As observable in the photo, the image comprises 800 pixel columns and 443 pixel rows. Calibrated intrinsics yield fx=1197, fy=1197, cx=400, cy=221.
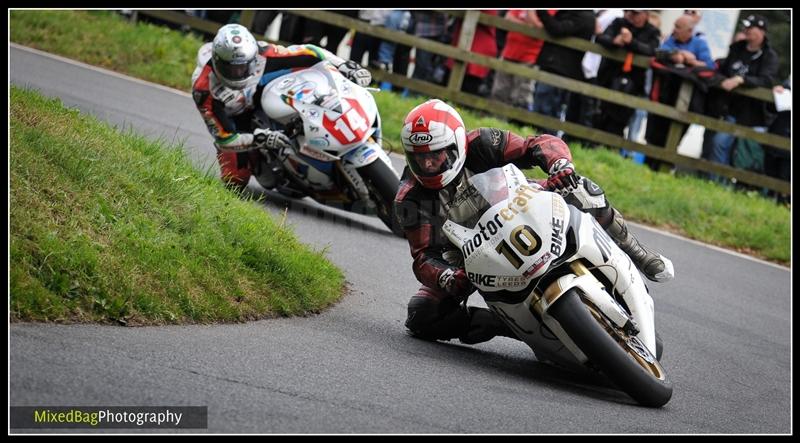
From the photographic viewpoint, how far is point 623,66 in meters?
15.4

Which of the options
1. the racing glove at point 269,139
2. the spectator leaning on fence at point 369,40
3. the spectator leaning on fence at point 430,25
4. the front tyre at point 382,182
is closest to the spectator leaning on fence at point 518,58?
the spectator leaning on fence at point 430,25

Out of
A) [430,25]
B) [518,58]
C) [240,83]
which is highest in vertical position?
[240,83]

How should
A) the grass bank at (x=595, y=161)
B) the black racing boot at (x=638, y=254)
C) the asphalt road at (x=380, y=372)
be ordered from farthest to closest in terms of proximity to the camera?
1. the grass bank at (x=595, y=161)
2. the black racing boot at (x=638, y=254)
3. the asphalt road at (x=380, y=372)

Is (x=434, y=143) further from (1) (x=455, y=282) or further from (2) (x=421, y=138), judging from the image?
(1) (x=455, y=282)

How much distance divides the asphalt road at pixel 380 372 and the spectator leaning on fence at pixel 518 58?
6.46 m

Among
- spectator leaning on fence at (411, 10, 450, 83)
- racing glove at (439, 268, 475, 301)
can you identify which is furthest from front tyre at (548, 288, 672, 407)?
spectator leaning on fence at (411, 10, 450, 83)

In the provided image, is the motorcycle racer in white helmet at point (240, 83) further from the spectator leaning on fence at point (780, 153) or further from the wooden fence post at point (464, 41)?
the spectator leaning on fence at point (780, 153)

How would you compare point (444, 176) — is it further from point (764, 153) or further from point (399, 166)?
point (764, 153)

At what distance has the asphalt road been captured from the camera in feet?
15.3

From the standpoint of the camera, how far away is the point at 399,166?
13.4m

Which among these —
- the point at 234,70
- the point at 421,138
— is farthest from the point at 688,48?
the point at 421,138

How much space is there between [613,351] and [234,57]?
498 centimetres

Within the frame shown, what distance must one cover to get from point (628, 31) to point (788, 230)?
10.8ft

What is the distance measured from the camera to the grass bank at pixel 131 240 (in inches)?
223
